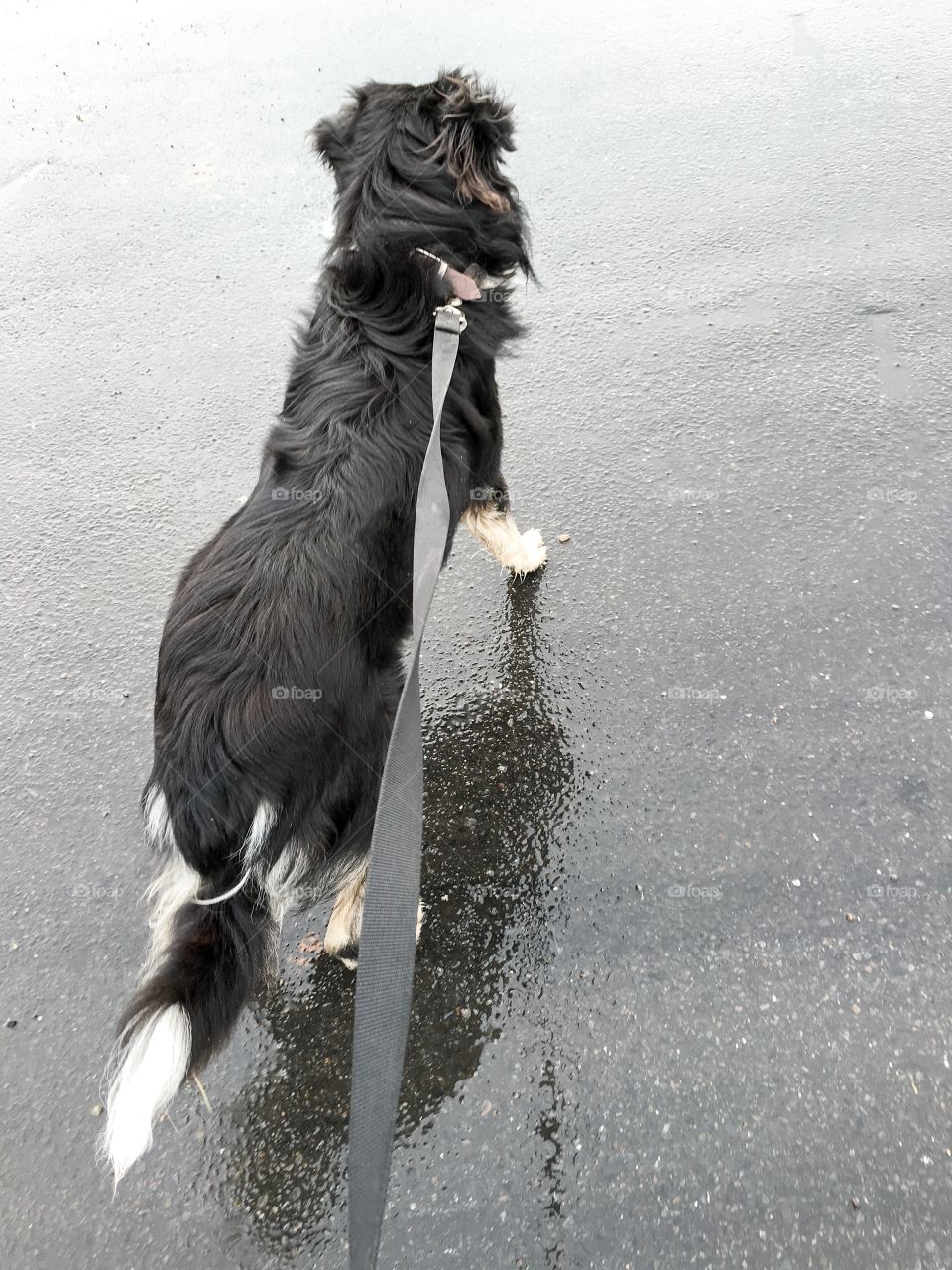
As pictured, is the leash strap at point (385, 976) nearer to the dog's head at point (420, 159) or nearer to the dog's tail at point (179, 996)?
the dog's tail at point (179, 996)

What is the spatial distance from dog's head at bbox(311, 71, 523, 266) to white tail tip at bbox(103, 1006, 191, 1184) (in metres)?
1.95

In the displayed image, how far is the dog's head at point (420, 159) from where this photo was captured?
7.64 feet

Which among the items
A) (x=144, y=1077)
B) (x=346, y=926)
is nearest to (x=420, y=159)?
(x=346, y=926)

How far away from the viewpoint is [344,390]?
2148mm

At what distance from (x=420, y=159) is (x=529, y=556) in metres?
1.27

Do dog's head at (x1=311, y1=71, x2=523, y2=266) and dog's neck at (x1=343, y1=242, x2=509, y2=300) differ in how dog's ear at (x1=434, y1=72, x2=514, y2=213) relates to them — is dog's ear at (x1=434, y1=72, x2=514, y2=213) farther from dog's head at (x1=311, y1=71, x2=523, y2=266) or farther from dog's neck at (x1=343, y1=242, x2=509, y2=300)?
dog's neck at (x1=343, y1=242, x2=509, y2=300)

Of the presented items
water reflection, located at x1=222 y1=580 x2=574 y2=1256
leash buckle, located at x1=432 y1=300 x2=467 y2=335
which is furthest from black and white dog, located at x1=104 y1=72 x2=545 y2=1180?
water reflection, located at x1=222 y1=580 x2=574 y2=1256

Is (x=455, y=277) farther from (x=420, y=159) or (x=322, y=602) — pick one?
(x=322, y=602)

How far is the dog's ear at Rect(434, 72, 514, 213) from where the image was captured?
2346mm

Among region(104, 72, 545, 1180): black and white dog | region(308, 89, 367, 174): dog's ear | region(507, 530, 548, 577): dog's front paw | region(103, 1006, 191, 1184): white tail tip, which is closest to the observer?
region(103, 1006, 191, 1184): white tail tip

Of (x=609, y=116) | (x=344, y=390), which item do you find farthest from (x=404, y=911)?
(x=609, y=116)

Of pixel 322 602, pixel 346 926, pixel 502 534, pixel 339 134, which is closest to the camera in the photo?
pixel 322 602

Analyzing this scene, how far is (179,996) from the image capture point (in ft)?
5.23

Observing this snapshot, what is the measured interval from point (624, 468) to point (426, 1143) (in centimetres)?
239
